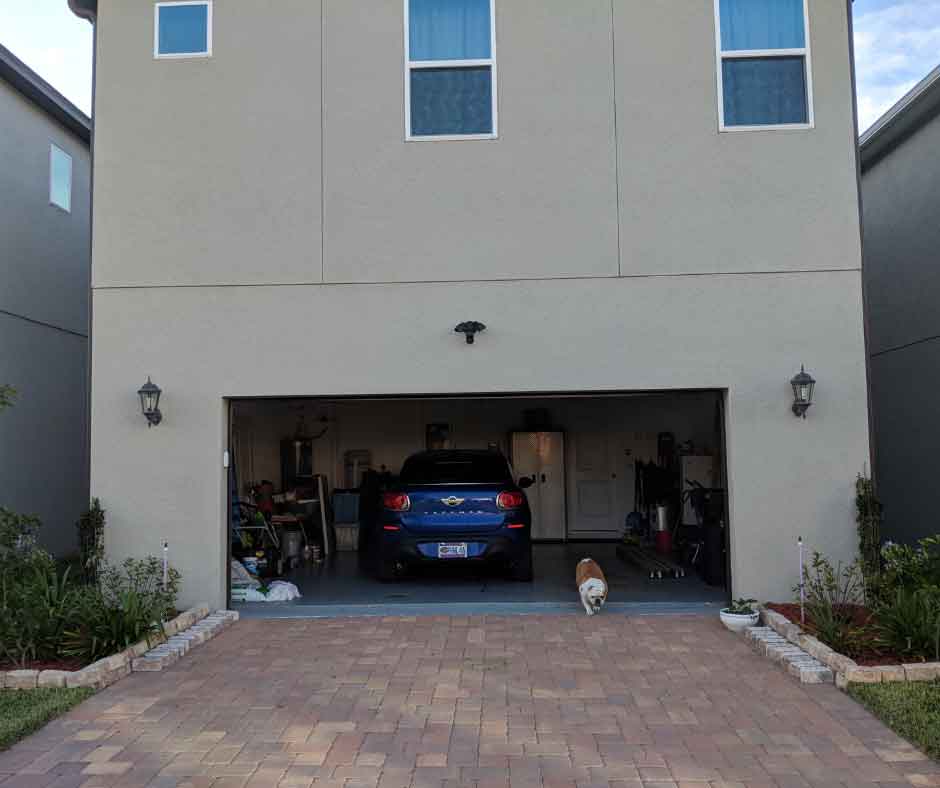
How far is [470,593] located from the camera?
8.82 metres

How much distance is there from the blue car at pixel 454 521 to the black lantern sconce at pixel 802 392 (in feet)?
9.10

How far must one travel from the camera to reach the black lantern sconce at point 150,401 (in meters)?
8.02

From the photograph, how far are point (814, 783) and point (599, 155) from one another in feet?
18.8

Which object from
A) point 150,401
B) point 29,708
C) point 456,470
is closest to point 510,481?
point 456,470

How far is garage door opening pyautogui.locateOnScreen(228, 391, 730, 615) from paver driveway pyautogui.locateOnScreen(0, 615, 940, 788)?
2.51 meters

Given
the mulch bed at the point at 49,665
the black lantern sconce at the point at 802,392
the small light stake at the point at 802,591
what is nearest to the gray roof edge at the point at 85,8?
the mulch bed at the point at 49,665

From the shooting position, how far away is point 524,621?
7688 mm

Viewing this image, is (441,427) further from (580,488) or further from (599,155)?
(599,155)

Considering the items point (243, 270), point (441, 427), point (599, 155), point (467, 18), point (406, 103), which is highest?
point (467, 18)

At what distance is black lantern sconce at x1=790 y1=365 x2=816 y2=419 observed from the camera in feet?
25.4

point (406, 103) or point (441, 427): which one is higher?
point (406, 103)

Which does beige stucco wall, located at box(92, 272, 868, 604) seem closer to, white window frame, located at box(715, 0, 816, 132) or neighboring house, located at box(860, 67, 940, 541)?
white window frame, located at box(715, 0, 816, 132)

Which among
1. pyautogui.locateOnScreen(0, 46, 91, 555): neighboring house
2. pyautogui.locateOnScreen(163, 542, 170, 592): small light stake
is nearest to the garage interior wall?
pyautogui.locateOnScreen(0, 46, 91, 555): neighboring house

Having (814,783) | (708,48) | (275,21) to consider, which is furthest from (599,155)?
(814,783)
